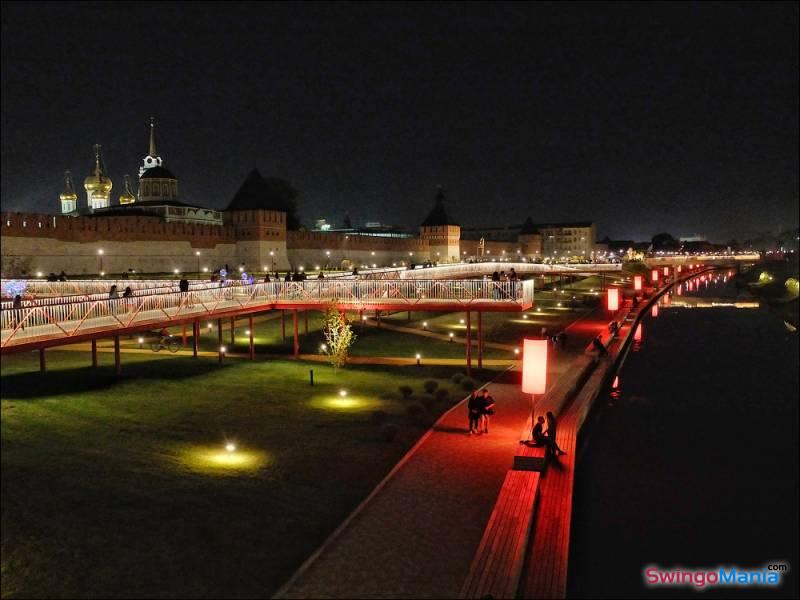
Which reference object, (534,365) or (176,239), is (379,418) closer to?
(534,365)

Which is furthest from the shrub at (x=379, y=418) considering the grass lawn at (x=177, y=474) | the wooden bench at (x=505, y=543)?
the wooden bench at (x=505, y=543)

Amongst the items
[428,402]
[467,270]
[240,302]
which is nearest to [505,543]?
[428,402]

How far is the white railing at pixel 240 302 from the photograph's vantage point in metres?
13.3

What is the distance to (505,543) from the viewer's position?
25.3ft

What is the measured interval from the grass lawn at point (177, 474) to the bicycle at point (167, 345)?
12.8 ft

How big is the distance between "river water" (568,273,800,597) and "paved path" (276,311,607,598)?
5.59ft

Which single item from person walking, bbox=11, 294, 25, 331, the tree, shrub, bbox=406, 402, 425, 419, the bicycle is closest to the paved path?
shrub, bbox=406, 402, 425, 419

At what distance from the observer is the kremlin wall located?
35.2m

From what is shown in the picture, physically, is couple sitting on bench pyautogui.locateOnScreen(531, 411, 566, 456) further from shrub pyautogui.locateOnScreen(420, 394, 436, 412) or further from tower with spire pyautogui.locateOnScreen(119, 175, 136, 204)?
tower with spire pyautogui.locateOnScreen(119, 175, 136, 204)

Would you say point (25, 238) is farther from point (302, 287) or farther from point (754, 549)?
point (754, 549)

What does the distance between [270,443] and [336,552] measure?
513 centimetres

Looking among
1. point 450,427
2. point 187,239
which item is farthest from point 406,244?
point 450,427

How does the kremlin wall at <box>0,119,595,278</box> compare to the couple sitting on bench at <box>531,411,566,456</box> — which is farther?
the kremlin wall at <box>0,119,595,278</box>

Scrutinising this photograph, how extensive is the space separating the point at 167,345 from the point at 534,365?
1472cm
